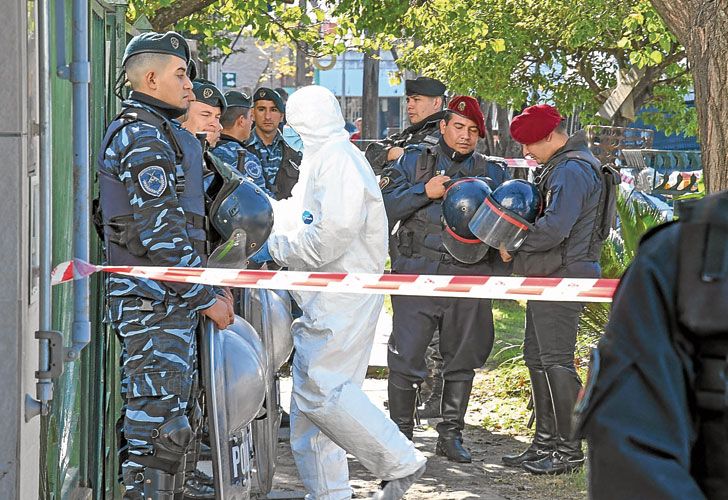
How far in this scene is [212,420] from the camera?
485cm

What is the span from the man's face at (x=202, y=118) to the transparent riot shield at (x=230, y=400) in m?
1.91

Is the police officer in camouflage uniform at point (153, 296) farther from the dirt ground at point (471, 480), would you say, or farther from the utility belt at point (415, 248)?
the utility belt at point (415, 248)

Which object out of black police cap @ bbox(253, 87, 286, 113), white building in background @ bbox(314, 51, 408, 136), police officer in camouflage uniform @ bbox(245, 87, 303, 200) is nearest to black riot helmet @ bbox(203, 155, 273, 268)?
police officer in camouflage uniform @ bbox(245, 87, 303, 200)

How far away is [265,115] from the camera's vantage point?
9.02 metres

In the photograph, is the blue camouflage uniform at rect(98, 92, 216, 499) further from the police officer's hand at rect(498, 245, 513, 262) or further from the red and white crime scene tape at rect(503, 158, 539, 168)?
the red and white crime scene tape at rect(503, 158, 539, 168)

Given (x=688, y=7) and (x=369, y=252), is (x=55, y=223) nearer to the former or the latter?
(x=369, y=252)

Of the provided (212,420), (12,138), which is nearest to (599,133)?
(212,420)

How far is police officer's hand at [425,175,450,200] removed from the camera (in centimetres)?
739

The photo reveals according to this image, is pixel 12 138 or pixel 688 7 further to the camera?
pixel 688 7

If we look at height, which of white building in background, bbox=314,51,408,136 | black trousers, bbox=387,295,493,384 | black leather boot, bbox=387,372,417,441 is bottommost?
black leather boot, bbox=387,372,417,441

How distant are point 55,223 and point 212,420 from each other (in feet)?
3.01

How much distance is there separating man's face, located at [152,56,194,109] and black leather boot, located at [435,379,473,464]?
9.85 feet

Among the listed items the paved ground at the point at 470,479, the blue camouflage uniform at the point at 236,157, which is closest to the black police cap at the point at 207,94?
the blue camouflage uniform at the point at 236,157

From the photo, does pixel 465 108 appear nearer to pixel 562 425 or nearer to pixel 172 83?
pixel 562 425
